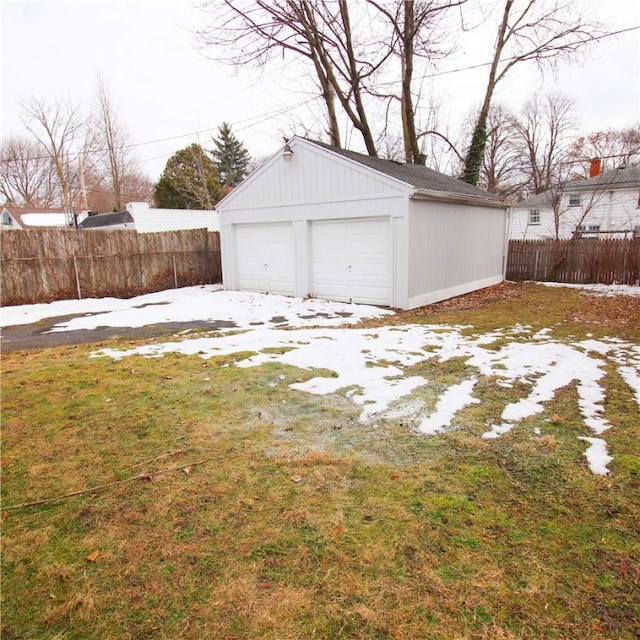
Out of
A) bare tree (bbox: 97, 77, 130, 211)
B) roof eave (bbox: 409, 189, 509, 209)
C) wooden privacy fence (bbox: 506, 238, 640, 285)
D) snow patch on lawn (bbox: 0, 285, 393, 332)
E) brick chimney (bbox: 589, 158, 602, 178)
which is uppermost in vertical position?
bare tree (bbox: 97, 77, 130, 211)

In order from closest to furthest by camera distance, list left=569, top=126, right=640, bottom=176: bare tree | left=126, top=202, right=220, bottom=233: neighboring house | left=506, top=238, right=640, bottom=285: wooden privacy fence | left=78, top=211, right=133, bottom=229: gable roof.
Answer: left=506, top=238, right=640, bottom=285: wooden privacy fence < left=569, top=126, right=640, bottom=176: bare tree < left=126, top=202, right=220, bottom=233: neighboring house < left=78, top=211, right=133, bottom=229: gable roof

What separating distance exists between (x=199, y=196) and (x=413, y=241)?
962 inches

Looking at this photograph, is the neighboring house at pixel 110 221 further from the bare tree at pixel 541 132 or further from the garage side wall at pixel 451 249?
the bare tree at pixel 541 132

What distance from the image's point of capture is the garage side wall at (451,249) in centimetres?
974

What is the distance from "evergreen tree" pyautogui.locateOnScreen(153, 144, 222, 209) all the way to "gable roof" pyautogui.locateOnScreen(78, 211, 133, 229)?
519 cm

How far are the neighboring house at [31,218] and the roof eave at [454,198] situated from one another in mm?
28667

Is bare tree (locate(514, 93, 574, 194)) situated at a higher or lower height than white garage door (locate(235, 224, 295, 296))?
higher

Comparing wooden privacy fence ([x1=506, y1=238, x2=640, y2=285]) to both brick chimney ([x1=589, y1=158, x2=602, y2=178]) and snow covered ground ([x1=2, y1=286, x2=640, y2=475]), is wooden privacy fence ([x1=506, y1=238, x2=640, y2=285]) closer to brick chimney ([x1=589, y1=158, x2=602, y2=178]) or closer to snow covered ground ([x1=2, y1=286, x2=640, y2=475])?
snow covered ground ([x1=2, y1=286, x2=640, y2=475])

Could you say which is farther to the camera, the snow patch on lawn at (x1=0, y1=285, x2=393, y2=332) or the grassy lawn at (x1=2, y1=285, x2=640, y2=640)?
the snow patch on lawn at (x1=0, y1=285, x2=393, y2=332)

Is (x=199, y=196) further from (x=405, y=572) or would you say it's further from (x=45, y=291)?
(x=405, y=572)

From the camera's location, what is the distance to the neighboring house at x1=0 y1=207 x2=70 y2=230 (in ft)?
98.4

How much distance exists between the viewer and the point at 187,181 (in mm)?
29297

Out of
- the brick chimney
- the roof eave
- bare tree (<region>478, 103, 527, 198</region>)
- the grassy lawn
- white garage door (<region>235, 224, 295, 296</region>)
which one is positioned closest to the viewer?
the grassy lawn

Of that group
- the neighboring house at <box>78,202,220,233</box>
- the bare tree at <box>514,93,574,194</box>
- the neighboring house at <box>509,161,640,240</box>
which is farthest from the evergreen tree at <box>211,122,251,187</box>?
the neighboring house at <box>509,161,640,240</box>
